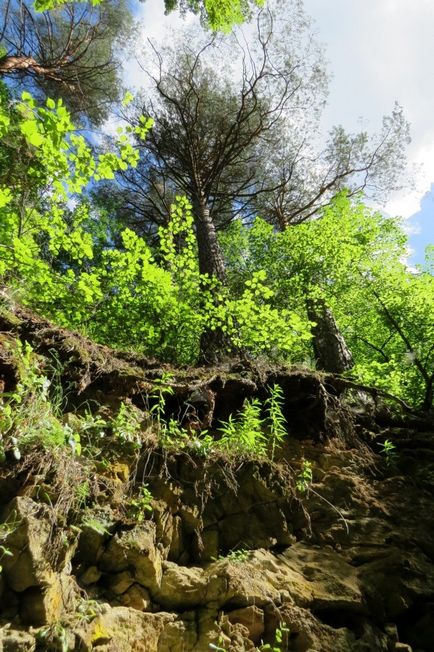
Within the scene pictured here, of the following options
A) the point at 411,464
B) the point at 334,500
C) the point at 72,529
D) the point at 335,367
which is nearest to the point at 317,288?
the point at 335,367

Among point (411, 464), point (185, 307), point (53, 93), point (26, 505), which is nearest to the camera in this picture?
point (26, 505)

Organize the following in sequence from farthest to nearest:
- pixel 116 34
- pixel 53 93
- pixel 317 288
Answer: pixel 116 34
pixel 53 93
pixel 317 288

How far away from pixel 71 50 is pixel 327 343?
37.1 ft

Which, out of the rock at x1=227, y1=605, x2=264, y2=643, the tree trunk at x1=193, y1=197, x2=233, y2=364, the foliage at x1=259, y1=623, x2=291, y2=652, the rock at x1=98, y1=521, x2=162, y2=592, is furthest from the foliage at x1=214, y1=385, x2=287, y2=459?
the tree trunk at x1=193, y1=197, x2=233, y2=364

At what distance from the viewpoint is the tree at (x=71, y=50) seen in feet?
36.5

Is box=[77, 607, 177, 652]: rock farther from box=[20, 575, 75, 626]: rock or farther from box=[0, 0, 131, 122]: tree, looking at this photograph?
box=[0, 0, 131, 122]: tree

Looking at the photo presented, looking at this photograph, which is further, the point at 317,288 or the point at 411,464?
the point at 317,288

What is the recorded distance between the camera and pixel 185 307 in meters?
7.57

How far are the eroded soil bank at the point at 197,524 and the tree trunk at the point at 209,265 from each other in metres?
2.12

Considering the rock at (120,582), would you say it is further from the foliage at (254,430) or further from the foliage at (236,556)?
the foliage at (254,430)

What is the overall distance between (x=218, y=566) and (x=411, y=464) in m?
3.00

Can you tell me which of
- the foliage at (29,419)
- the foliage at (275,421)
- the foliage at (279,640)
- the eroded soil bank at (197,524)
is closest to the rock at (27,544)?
the eroded soil bank at (197,524)

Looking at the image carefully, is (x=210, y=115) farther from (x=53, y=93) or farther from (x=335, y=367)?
(x=335, y=367)

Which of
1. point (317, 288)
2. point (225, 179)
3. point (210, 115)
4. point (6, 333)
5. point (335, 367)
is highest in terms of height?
point (210, 115)
